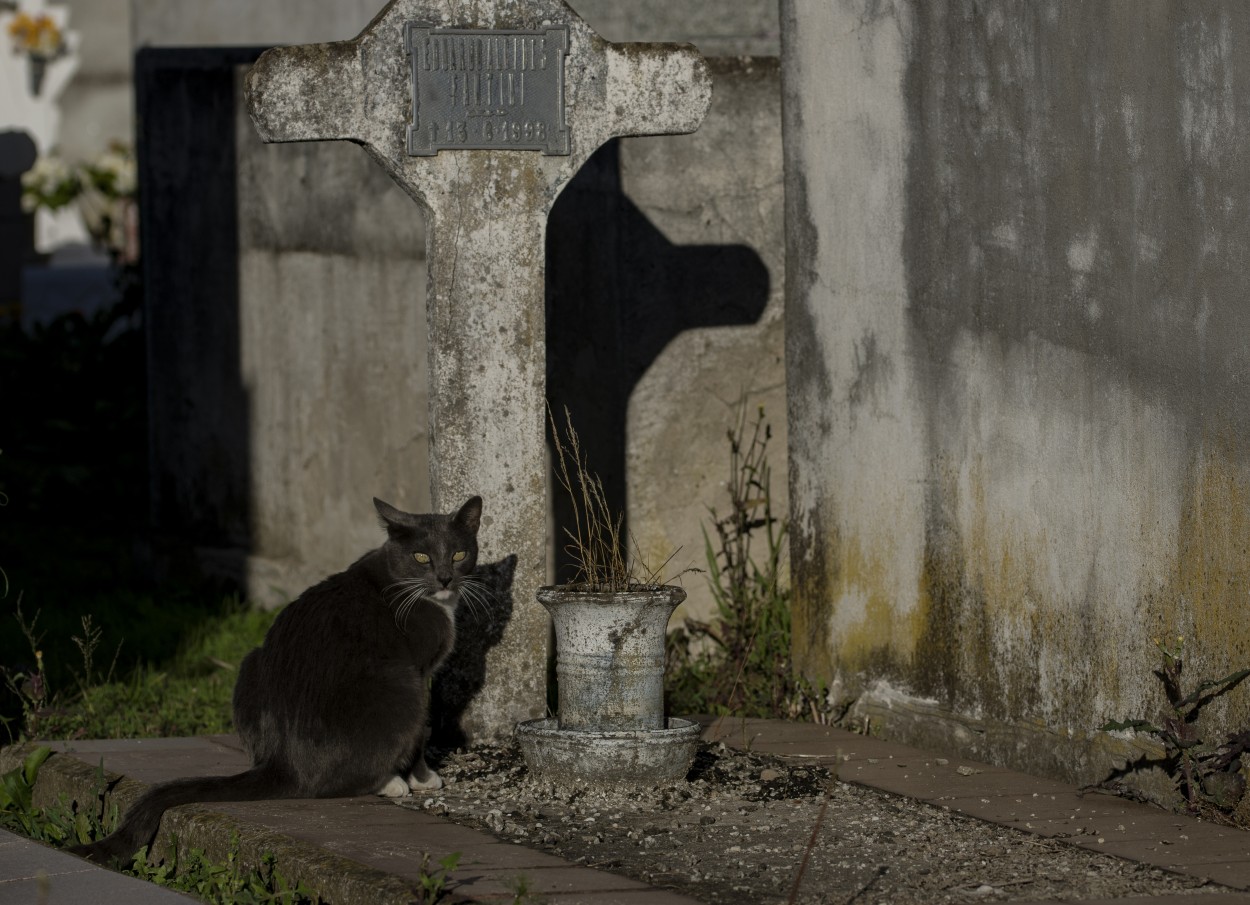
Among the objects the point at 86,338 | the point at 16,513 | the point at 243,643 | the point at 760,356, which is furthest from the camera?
the point at 86,338

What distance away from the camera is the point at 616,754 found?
5426 millimetres

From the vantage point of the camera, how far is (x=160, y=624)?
342 inches

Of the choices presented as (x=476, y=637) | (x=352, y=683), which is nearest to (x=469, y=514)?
(x=476, y=637)

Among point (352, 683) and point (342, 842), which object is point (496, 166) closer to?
point (352, 683)

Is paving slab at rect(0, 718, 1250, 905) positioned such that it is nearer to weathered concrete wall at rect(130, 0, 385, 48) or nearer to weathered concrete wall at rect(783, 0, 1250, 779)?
weathered concrete wall at rect(783, 0, 1250, 779)

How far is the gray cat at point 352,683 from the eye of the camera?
5.28 metres

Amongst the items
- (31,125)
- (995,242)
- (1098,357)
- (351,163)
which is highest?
(31,125)

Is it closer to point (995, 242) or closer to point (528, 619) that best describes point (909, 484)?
point (995, 242)

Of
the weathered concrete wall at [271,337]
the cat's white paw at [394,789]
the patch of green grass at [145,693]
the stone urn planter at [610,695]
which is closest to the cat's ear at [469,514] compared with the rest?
the stone urn planter at [610,695]

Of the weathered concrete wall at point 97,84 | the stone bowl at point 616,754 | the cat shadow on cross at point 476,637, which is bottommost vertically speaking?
the stone bowl at point 616,754

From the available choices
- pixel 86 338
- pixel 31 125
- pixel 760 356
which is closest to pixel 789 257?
pixel 760 356

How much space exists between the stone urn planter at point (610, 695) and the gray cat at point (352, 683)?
368 mm

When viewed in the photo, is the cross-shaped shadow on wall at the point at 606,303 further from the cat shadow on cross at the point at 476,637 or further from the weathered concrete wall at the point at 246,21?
Result: the weathered concrete wall at the point at 246,21

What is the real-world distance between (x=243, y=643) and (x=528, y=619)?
283 cm
